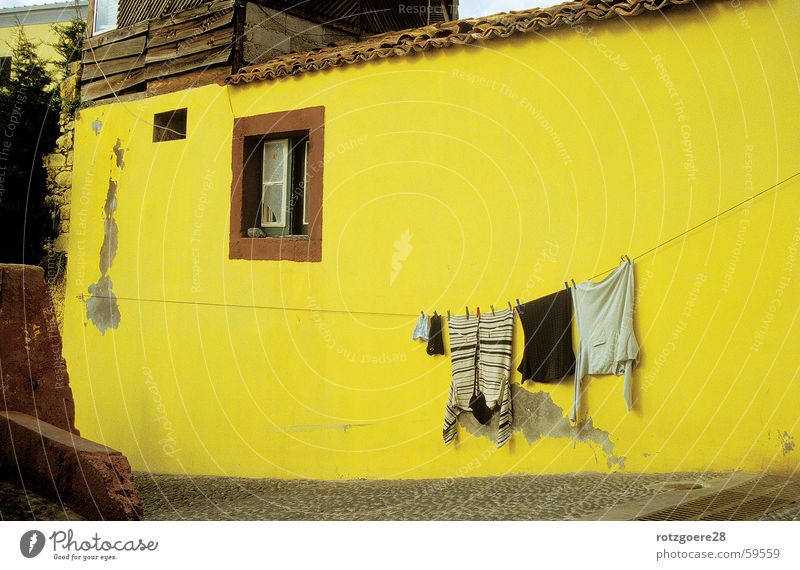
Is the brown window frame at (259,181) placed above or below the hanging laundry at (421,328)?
above

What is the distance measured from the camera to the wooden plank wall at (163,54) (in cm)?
754

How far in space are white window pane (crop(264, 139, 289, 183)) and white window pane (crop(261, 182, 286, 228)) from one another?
6cm

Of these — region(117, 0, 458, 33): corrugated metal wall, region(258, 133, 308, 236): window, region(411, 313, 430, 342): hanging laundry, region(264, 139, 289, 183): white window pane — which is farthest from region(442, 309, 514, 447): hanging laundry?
region(117, 0, 458, 33): corrugated metal wall

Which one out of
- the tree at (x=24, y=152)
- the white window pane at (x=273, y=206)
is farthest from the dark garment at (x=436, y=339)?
the tree at (x=24, y=152)

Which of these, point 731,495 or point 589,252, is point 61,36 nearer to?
point 589,252

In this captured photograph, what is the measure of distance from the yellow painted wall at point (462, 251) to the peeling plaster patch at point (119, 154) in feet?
0.27

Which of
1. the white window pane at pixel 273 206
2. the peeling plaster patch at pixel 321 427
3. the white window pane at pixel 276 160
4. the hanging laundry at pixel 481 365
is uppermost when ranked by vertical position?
the white window pane at pixel 276 160

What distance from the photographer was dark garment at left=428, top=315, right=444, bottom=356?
589 cm

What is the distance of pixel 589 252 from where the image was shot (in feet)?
17.8

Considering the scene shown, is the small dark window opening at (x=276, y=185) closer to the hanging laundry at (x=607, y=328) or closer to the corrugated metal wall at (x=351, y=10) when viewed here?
the corrugated metal wall at (x=351, y=10)

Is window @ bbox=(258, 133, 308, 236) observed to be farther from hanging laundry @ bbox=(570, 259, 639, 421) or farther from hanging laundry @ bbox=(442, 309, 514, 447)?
hanging laundry @ bbox=(570, 259, 639, 421)

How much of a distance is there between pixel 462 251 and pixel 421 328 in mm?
579

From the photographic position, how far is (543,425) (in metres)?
5.48

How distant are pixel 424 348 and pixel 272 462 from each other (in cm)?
163
